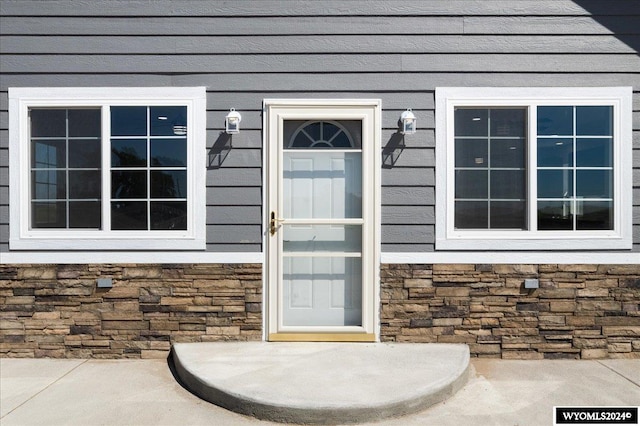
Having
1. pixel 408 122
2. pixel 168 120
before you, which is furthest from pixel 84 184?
pixel 408 122

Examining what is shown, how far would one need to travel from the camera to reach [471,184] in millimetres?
3926

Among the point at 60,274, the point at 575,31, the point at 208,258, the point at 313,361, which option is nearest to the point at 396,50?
the point at 575,31

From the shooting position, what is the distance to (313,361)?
346 centimetres

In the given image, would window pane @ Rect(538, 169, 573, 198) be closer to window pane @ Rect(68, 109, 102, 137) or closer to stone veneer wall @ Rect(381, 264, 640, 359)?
stone veneer wall @ Rect(381, 264, 640, 359)

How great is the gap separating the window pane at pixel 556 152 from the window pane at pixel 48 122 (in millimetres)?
4096

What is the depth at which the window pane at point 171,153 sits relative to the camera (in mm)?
3906

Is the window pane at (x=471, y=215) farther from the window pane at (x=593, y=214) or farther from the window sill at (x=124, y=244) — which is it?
the window sill at (x=124, y=244)

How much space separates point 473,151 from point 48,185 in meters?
3.68

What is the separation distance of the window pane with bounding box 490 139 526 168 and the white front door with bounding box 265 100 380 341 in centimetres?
104

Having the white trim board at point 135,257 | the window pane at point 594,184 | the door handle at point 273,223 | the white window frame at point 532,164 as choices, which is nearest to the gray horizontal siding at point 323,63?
the white window frame at point 532,164

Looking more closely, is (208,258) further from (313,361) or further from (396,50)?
(396,50)

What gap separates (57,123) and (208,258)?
176 cm

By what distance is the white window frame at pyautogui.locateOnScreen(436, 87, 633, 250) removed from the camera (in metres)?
3.85

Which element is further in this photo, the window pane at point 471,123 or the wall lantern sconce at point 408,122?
the window pane at point 471,123
